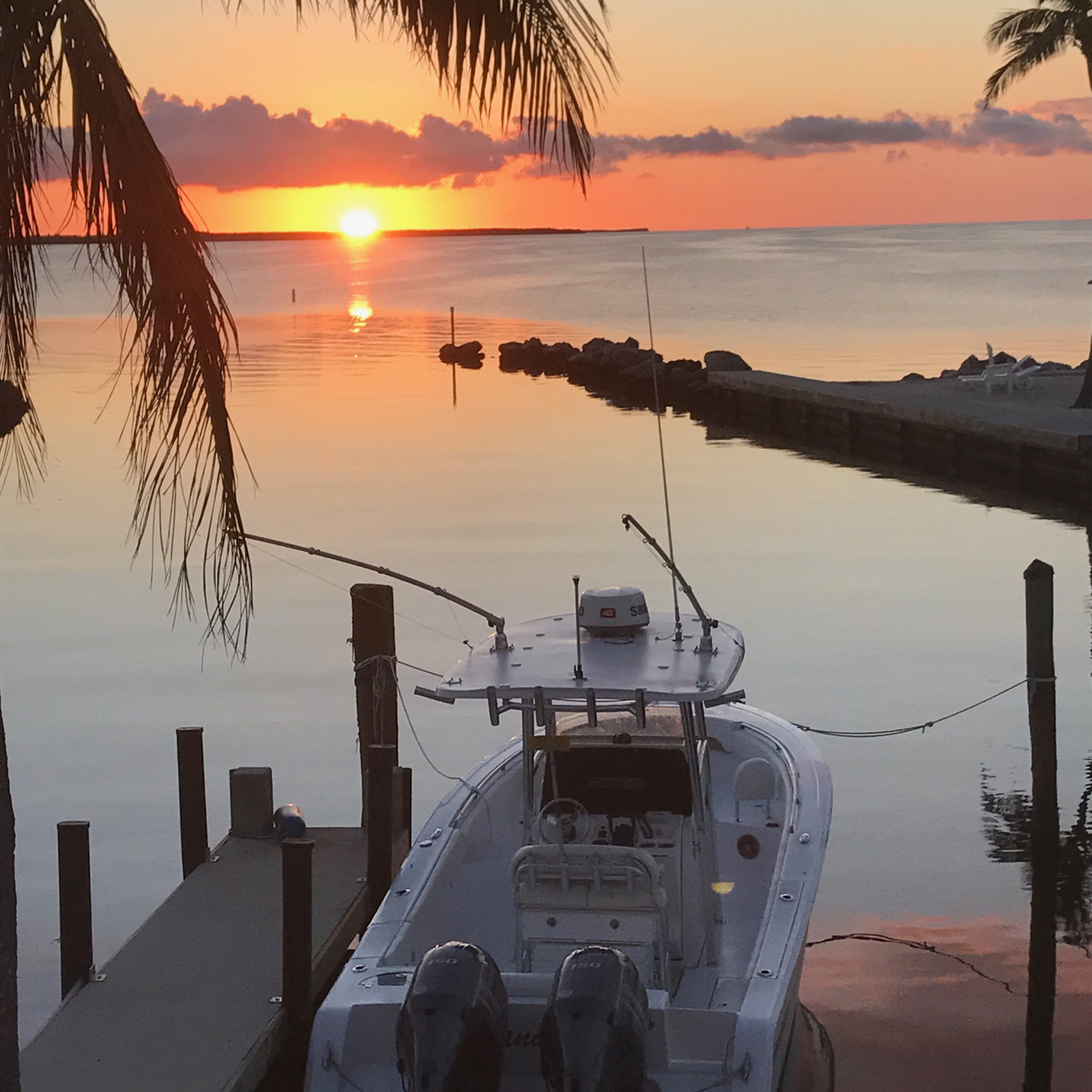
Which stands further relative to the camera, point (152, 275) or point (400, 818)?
point (400, 818)

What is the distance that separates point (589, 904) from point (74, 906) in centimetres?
400

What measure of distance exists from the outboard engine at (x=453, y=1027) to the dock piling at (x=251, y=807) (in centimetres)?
545

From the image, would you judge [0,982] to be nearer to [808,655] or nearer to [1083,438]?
[808,655]

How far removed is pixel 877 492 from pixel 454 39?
31548 mm

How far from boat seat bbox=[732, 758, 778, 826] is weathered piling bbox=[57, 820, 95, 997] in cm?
→ 445

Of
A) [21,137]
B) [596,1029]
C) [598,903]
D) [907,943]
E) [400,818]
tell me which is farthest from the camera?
[907,943]

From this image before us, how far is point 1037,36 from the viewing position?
1270 inches

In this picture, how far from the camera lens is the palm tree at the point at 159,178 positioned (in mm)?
4973

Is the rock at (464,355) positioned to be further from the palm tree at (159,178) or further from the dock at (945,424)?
the palm tree at (159,178)

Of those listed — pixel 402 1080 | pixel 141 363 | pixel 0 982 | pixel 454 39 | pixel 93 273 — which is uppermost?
pixel 454 39

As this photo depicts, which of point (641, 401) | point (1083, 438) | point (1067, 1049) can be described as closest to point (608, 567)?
point (1083, 438)

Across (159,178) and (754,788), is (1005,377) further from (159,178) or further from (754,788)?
(159,178)

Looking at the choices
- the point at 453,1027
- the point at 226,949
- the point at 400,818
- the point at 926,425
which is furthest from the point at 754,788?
the point at 926,425

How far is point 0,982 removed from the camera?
19.1 feet
